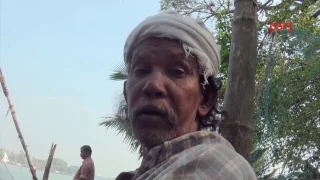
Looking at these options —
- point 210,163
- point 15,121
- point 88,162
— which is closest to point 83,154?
point 88,162

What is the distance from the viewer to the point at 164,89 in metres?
1.23

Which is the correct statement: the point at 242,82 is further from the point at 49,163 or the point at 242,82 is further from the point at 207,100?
the point at 49,163

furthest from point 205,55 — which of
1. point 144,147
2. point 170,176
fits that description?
point 170,176

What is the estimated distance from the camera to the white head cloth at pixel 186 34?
1305mm

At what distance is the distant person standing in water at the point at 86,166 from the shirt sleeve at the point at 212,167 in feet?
20.3

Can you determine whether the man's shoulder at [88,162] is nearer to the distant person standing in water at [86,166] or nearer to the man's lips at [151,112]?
the distant person standing in water at [86,166]

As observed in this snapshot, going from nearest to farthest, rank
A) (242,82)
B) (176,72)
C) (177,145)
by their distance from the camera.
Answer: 1. (177,145)
2. (176,72)
3. (242,82)

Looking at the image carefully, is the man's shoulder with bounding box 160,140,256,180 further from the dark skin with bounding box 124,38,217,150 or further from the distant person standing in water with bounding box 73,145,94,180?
the distant person standing in water with bounding box 73,145,94,180

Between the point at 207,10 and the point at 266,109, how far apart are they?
5130mm

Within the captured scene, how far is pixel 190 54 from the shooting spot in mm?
1300

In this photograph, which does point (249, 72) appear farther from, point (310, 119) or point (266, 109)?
point (310, 119)

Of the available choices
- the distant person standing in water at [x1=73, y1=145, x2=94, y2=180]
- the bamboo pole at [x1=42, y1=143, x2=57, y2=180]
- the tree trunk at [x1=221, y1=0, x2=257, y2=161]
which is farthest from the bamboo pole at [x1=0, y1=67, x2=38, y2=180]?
the tree trunk at [x1=221, y1=0, x2=257, y2=161]

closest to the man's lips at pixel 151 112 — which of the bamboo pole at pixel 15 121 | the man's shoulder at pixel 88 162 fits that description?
the man's shoulder at pixel 88 162

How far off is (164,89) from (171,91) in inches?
0.9
